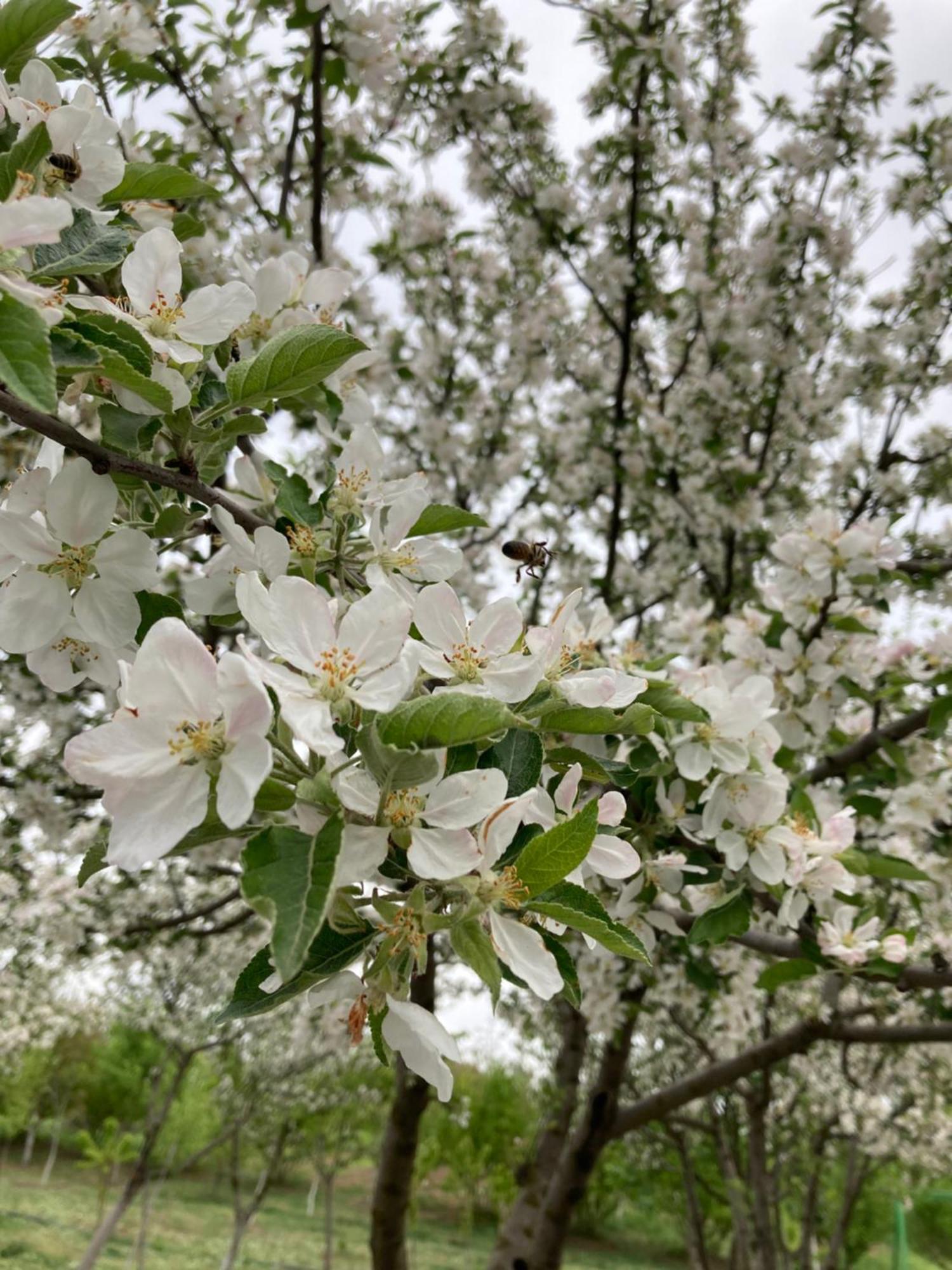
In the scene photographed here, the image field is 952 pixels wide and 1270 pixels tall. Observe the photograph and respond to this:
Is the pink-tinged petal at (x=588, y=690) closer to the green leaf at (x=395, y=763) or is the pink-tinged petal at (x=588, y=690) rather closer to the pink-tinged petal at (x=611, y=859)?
the pink-tinged petal at (x=611, y=859)

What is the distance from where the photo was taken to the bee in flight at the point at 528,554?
1.15 meters

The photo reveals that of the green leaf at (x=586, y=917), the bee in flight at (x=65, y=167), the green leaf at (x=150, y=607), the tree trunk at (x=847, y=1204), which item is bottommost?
the tree trunk at (x=847, y=1204)

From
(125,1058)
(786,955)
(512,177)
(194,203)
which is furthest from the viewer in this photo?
(125,1058)

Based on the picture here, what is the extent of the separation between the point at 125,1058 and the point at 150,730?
2700cm

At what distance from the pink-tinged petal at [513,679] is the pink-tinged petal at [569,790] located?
9 centimetres

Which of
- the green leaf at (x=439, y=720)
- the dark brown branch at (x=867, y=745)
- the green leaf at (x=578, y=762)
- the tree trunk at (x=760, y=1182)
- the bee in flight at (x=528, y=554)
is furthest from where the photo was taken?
the tree trunk at (x=760, y=1182)

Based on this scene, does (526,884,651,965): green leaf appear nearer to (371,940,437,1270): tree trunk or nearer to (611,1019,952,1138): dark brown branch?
(611,1019,952,1138): dark brown branch

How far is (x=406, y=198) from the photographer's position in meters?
4.75

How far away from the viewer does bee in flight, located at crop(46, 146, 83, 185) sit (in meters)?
0.91

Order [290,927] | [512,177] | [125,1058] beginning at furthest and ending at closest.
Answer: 1. [125,1058]
2. [512,177]
3. [290,927]

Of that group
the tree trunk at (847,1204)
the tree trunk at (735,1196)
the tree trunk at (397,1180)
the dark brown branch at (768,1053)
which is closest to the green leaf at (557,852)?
the dark brown branch at (768,1053)

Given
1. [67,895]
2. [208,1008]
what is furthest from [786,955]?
[208,1008]

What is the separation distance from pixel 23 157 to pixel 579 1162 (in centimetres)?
364

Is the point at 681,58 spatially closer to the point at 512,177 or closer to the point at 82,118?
the point at 512,177
